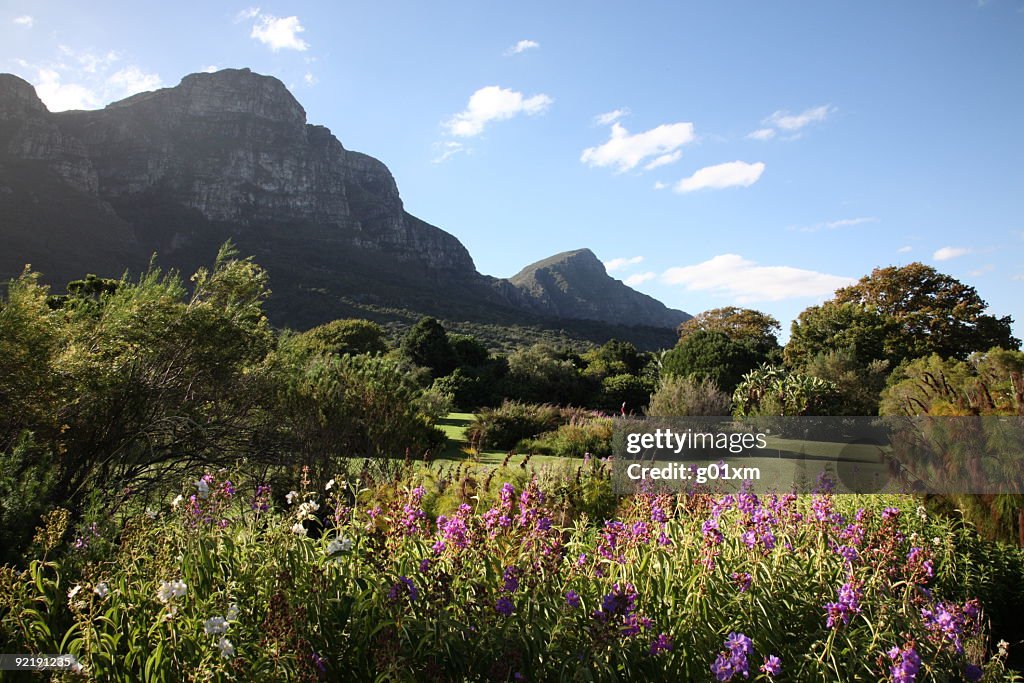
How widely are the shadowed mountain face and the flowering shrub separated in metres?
47.2

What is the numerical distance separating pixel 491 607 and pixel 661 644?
2.15ft

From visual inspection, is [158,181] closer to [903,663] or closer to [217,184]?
[217,184]

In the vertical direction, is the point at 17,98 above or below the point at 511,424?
above

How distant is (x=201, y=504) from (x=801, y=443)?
15701mm

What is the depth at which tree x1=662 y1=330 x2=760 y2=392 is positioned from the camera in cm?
2289

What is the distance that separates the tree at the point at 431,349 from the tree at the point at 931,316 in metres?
22.2

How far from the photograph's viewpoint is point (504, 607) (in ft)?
7.47

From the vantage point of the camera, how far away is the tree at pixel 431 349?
31219mm

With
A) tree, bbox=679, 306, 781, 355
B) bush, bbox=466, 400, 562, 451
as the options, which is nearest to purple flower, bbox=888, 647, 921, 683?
bush, bbox=466, 400, 562, 451

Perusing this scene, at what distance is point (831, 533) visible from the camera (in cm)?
316

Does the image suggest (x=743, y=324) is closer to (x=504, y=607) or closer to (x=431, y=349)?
(x=431, y=349)

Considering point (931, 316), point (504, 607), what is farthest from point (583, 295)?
point (504, 607)

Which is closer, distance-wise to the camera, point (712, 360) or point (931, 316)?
point (712, 360)

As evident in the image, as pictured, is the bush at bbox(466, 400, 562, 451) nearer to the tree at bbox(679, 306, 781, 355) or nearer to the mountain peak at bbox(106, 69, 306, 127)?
the tree at bbox(679, 306, 781, 355)
